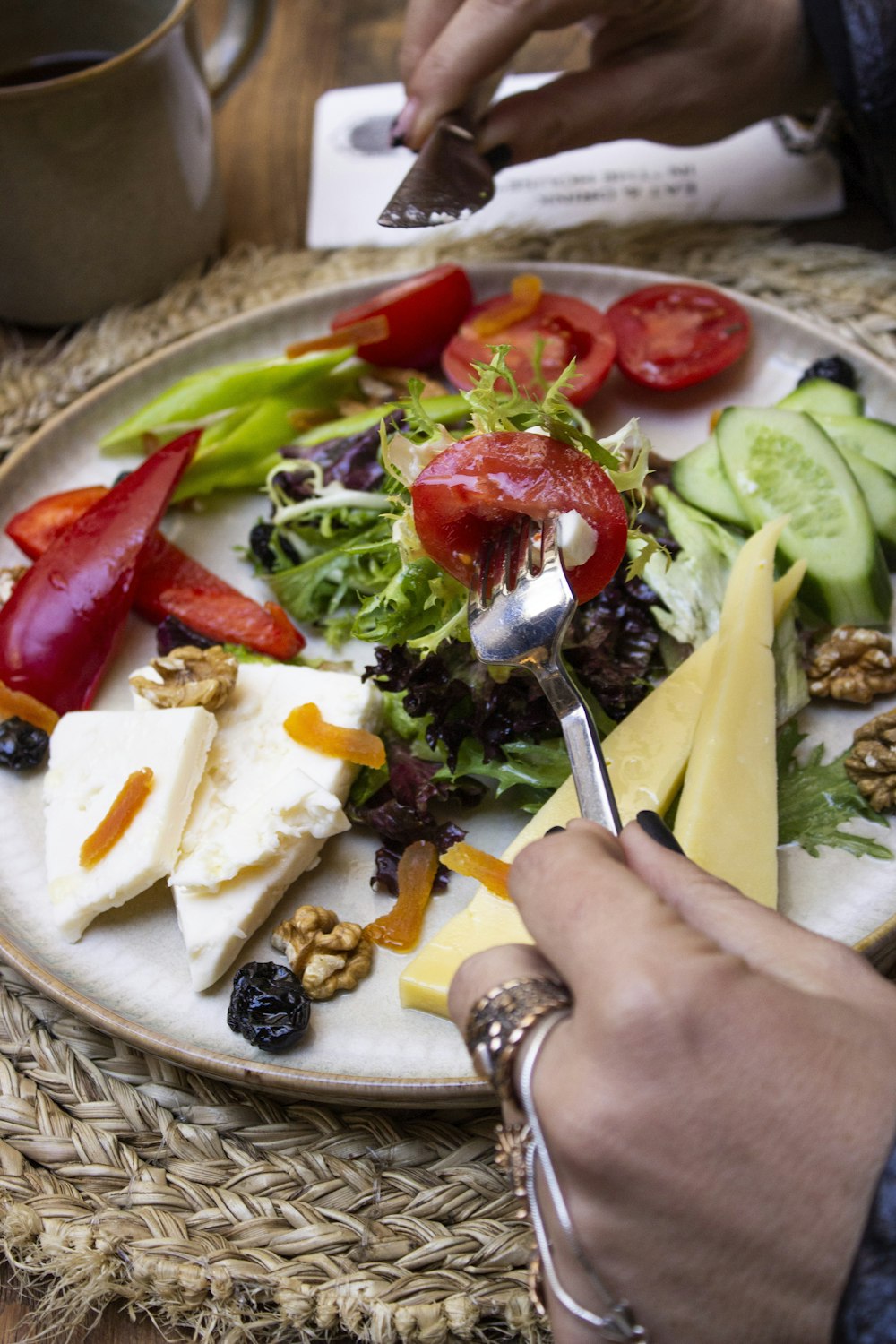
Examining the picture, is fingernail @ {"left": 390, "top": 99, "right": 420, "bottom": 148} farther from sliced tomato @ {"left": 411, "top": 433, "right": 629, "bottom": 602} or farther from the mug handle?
sliced tomato @ {"left": 411, "top": 433, "right": 629, "bottom": 602}

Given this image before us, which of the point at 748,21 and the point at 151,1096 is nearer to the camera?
the point at 151,1096

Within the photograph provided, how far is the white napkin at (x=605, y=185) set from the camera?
11.0 feet

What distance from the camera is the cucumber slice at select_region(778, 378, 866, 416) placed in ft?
8.45

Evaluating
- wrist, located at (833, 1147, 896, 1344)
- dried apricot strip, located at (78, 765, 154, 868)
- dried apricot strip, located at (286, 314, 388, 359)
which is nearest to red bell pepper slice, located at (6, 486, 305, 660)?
dried apricot strip, located at (78, 765, 154, 868)

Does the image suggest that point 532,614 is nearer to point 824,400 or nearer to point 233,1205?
point 233,1205

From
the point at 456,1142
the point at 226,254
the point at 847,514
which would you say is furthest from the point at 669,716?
the point at 226,254

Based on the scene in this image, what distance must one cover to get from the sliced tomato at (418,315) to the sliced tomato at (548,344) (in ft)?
0.18

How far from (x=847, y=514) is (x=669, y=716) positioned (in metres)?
0.68

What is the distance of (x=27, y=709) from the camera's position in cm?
231

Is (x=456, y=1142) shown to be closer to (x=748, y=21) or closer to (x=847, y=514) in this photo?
(x=847, y=514)

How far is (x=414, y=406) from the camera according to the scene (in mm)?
1994

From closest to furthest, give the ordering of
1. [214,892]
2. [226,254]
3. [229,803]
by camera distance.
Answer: [214,892], [229,803], [226,254]

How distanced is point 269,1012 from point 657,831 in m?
0.79

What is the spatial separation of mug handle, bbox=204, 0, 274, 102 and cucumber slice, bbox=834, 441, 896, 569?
2344mm
